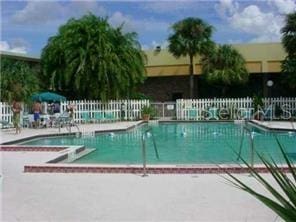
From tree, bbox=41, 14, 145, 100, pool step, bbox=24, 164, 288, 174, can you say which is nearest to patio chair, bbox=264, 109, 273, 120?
tree, bbox=41, 14, 145, 100

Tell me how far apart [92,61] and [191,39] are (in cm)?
1012

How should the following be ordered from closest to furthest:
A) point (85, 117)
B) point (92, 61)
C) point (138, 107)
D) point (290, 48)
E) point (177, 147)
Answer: point (177, 147) < point (92, 61) < point (85, 117) < point (138, 107) < point (290, 48)

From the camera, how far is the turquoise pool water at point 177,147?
12855 millimetres

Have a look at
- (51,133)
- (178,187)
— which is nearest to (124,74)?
(51,133)

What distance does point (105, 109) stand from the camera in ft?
93.7

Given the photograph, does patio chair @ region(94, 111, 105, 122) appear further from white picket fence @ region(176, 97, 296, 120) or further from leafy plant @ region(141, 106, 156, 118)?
white picket fence @ region(176, 97, 296, 120)

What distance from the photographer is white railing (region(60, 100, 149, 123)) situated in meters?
27.6

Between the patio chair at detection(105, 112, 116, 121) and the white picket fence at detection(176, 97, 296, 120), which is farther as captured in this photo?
the white picket fence at detection(176, 97, 296, 120)

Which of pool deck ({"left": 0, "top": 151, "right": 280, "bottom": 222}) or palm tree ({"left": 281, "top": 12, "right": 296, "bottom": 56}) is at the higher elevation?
palm tree ({"left": 281, "top": 12, "right": 296, "bottom": 56})

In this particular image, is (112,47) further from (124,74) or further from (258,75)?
(258,75)

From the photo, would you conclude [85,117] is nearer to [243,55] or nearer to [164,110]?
[164,110]

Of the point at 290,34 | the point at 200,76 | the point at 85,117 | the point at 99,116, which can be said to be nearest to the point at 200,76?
the point at 200,76

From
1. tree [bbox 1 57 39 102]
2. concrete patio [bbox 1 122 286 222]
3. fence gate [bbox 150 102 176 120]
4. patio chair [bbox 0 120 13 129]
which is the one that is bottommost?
concrete patio [bbox 1 122 286 222]

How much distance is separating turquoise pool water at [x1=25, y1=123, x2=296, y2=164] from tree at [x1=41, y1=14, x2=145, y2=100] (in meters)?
5.92
